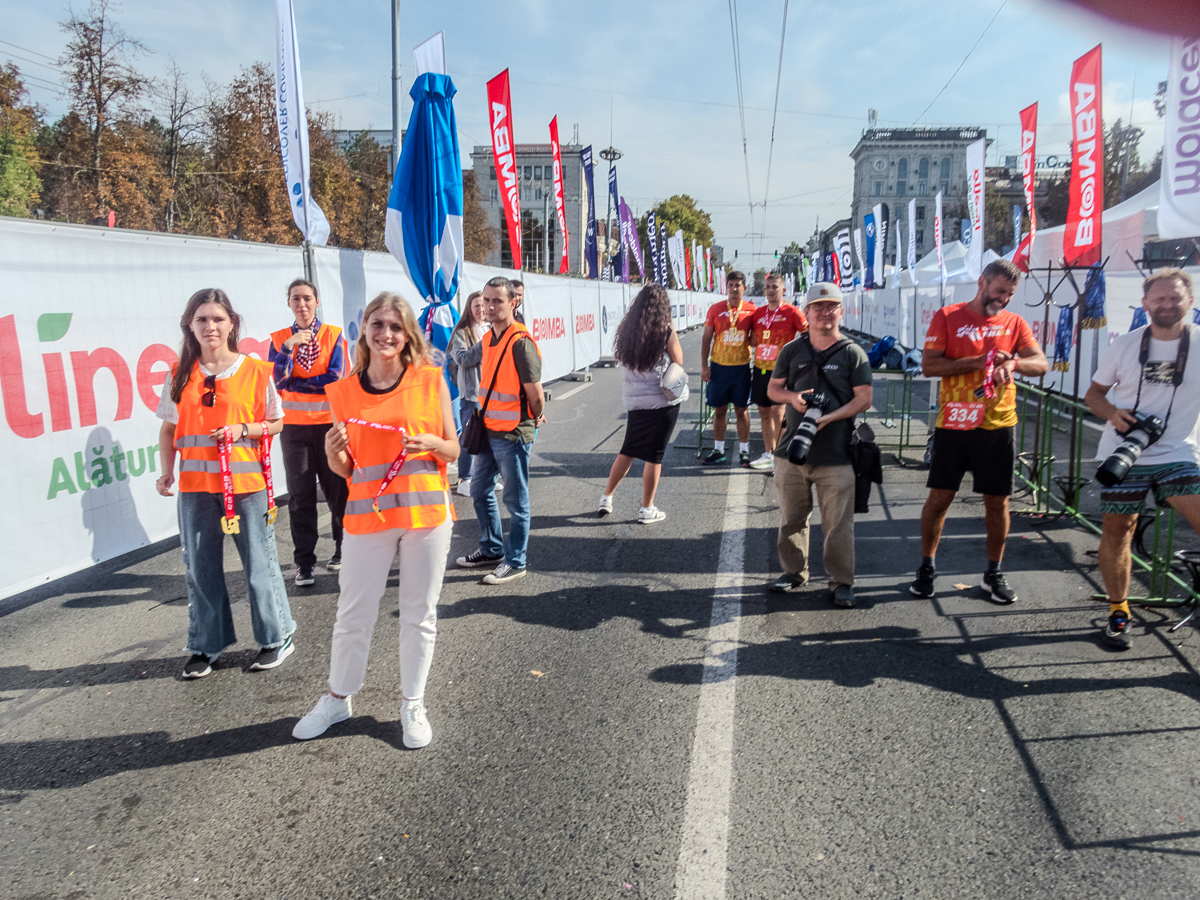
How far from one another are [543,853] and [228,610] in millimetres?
2244

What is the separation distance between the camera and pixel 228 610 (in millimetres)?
4098

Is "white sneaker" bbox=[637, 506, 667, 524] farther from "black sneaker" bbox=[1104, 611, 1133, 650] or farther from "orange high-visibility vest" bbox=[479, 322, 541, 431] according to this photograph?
"black sneaker" bbox=[1104, 611, 1133, 650]

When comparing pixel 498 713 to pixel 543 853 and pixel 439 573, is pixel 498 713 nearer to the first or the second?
pixel 439 573

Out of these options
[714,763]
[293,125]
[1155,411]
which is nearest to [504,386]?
[714,763]

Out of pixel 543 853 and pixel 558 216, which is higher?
pixel 558 216

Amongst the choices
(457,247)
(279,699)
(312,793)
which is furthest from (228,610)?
(457,247)

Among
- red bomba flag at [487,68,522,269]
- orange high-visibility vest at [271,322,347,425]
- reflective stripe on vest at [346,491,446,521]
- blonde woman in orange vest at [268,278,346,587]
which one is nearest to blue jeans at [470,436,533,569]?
blonde woman in orange vest at [268,278,346,587]

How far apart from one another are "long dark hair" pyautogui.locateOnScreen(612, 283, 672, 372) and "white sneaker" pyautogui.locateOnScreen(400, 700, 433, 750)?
3.42m

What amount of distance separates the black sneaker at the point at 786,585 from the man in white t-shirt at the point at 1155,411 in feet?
A: 5.33

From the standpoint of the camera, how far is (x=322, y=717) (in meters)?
3.46

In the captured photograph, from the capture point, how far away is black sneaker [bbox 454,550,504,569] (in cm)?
570

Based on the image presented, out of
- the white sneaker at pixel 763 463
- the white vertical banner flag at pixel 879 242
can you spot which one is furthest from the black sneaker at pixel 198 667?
the white vertical banner flag at pixel 879 242

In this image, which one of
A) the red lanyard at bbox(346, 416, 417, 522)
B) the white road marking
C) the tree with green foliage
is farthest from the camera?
the tree with green foliage

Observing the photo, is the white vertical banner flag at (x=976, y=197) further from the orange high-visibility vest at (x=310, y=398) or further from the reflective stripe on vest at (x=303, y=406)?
the reflective stripe on vest at (x=303, y=406)
